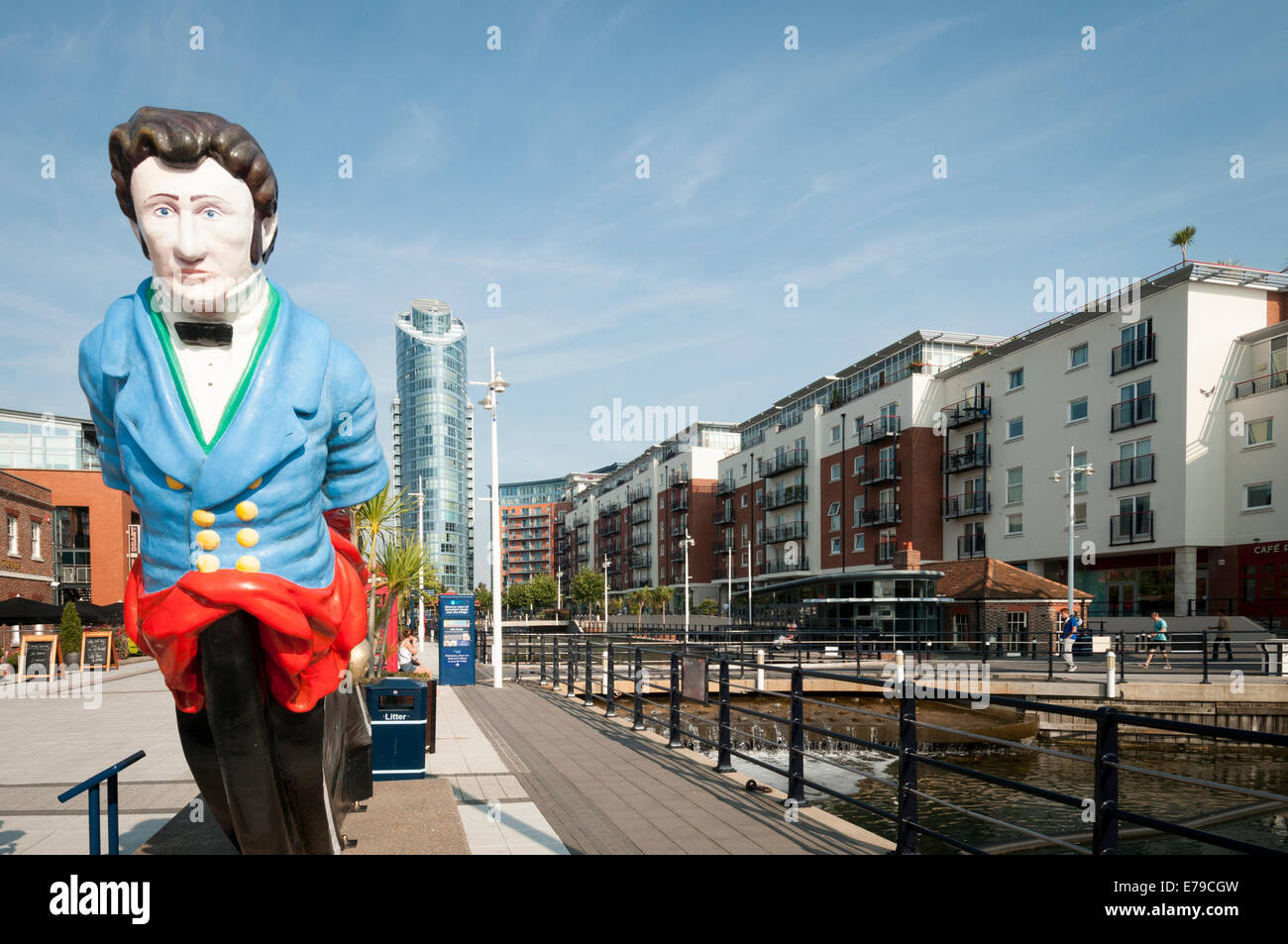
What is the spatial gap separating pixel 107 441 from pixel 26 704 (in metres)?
18.1

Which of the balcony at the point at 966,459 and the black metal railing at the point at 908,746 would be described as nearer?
the black metal railing at the point at 908,746

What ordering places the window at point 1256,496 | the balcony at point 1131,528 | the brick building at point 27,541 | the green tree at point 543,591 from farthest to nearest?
the green tree at point 543,591, the balcony at point 1131,528, the window at point 1256,496, the brick building at point 27,541

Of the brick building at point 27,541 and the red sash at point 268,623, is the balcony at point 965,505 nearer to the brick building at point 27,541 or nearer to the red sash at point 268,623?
the brick building at point 27,541

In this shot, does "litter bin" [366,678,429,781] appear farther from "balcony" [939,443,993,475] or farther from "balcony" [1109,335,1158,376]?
"balcony" [939,443,993,475]

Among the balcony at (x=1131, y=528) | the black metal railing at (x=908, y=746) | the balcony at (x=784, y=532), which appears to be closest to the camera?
the black metal railing at (x=908, y=746)

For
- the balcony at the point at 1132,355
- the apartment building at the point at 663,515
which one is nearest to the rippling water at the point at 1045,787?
the balcony at the point at 1132,355

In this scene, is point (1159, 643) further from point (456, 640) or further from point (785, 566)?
point (785, 566)

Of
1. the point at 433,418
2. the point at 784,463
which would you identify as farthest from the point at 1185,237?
the point at 433,418

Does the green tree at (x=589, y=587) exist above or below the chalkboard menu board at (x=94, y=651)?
below

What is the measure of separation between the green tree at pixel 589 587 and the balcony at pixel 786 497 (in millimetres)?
27583

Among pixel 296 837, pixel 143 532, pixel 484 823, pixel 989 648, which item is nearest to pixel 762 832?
pixel 484 823

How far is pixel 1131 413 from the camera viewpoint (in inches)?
1350

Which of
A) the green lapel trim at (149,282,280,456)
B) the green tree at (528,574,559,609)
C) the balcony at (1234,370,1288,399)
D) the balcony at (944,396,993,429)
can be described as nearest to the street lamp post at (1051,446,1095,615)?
the balcony at (1234,370,1288,399)

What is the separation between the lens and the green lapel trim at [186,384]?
287cm
